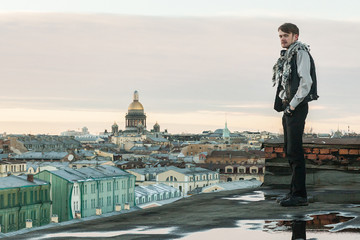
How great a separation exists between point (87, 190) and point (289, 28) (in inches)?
2345

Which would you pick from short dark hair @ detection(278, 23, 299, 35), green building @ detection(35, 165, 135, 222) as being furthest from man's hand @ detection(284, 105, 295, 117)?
green building @ detection(35, 165, 135, 222)

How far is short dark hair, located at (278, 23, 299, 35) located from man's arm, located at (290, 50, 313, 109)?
0.31m

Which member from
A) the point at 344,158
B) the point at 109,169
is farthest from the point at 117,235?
the point at 109,169

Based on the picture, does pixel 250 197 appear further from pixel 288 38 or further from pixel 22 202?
pixel 22 202

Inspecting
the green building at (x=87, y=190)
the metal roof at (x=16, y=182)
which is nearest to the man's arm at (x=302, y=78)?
the metal roof at (x=16, y=182)

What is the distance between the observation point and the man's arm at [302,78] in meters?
7.30

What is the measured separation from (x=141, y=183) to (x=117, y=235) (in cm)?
9030

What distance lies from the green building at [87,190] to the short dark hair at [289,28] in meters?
55.5

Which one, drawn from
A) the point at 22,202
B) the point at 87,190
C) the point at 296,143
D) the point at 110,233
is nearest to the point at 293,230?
the point at 296,143

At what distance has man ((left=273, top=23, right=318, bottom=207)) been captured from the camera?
7387mm

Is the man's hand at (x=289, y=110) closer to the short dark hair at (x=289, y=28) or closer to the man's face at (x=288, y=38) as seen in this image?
the man's face at (x=288, y=38)

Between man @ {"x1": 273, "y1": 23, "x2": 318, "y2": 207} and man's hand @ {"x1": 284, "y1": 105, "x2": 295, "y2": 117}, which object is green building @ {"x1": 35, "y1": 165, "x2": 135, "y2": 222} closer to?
man @ {"x1": 273, "y1": 23, "x2": 318, "y2": 207}

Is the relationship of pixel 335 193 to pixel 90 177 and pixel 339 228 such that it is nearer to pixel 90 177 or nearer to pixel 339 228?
pixel 339 228

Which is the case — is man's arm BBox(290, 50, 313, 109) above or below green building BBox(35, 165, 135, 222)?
above
